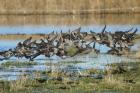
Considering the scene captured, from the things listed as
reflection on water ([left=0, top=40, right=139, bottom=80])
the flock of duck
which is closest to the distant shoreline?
the flock of duck

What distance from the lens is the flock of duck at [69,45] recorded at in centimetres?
2262

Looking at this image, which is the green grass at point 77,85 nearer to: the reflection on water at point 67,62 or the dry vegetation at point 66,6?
the reflection on water at point 67,62

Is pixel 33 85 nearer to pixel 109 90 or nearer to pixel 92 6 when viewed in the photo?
pixel 109 90

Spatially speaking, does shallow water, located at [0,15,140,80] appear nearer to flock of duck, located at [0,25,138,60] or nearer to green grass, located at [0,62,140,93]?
flock of duck, located at [0,25,138,60]

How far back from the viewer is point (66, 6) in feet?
152

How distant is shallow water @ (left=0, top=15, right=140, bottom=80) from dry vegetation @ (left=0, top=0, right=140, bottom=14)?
2076mm

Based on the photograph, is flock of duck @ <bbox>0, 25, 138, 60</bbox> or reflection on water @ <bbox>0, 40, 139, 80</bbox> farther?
flock of duck @ <bbox>0, 25, 138, 60</bbox>

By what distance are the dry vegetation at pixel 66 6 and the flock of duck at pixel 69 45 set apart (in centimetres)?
2049

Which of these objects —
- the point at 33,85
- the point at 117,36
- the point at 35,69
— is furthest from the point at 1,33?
the point at 33,85

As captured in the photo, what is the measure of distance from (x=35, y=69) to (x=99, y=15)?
24.0 m

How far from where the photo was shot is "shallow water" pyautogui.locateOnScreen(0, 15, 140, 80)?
20.6m

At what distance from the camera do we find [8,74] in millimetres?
19641

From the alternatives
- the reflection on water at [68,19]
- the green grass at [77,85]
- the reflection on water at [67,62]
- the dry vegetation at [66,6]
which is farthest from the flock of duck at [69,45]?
the dry vegetation at [66,6]

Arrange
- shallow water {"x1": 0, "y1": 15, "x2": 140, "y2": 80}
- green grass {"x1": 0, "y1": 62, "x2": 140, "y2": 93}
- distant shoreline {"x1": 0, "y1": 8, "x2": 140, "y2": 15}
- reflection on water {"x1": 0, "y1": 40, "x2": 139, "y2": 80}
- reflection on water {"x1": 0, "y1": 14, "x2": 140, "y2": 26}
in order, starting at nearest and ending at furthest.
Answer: green grass {"x1": 0, "y1": 62, "x2": 140, "y2": 93} < reflection on water {"x1": 0, "y1": 40, "x2": 139, "y2": 80} < shallow water {"x1": 0, "y1": 15, "x2": 140, "y2": 80} < reflection on water {"x1": 0, "y1": 14, "x2": 140, "y2": 26} < distant shoreline {"x1": 0, "y1": 8, "x2": 140, "y2": 15}
